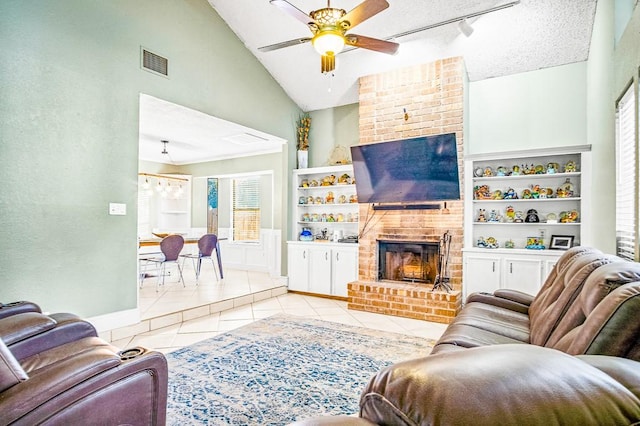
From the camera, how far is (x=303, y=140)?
6.12 meters

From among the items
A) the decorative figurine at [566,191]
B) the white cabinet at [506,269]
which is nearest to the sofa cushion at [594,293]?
the white cabinet at [506,269]

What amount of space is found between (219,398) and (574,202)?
4.54 meters

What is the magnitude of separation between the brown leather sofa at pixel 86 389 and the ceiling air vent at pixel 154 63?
3.18 m

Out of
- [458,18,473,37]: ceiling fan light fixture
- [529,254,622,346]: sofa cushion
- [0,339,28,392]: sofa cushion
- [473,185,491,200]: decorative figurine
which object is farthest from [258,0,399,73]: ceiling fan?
[473,185,491,200]: decorative figurine

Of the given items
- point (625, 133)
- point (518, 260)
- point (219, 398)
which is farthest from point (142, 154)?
point (625, 133)

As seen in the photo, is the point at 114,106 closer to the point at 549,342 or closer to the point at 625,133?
the point at 549,342

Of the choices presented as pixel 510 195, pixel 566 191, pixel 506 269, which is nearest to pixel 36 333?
pixel 506 269

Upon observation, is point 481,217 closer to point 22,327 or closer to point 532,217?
point 532,217

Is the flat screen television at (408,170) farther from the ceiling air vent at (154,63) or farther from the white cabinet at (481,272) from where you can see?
the ceiling air vent at (154,63)

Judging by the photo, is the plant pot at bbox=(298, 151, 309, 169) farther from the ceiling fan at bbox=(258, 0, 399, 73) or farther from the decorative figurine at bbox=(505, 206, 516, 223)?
the decorative figurine at bbox=(505, 206, 516, 223)

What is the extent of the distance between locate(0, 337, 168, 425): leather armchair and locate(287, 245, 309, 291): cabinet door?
13.9ft

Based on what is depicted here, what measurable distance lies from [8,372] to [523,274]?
4647 mm

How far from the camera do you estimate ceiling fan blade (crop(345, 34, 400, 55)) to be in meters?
3.08

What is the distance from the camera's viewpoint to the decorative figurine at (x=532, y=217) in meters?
4.45
